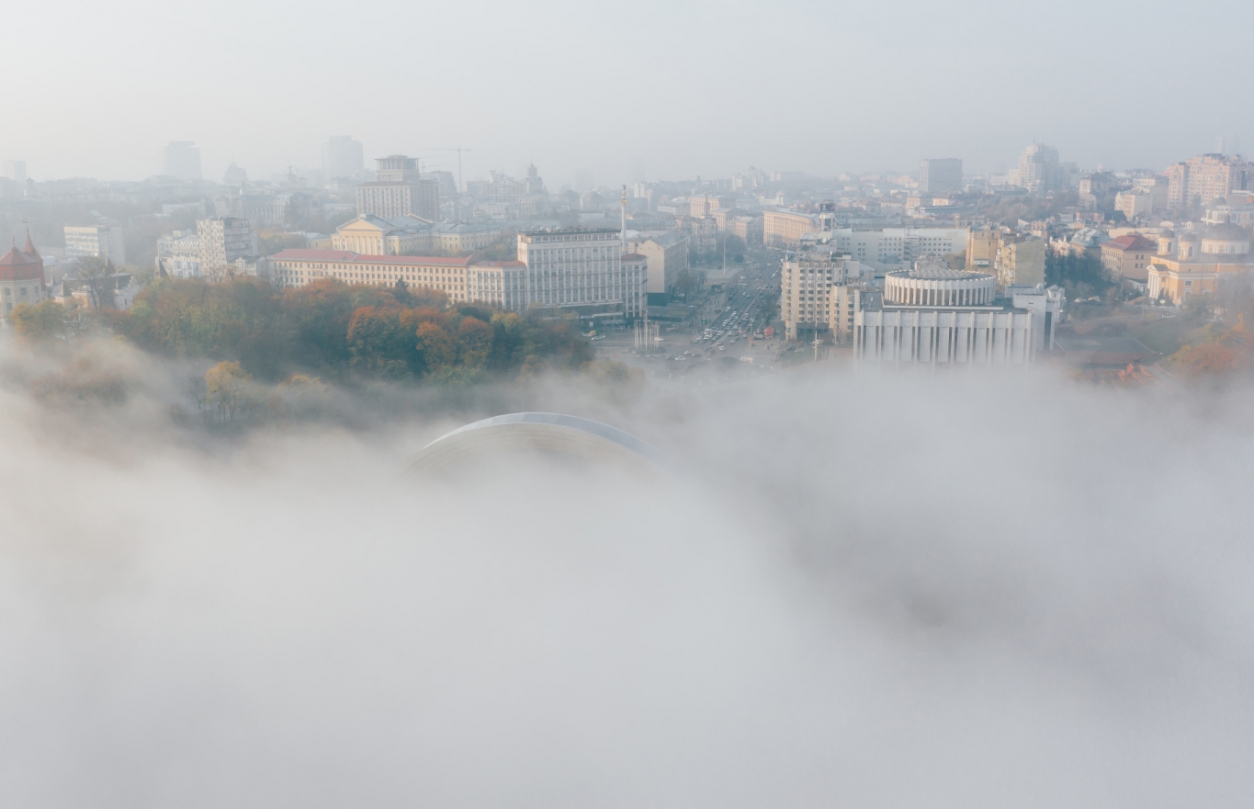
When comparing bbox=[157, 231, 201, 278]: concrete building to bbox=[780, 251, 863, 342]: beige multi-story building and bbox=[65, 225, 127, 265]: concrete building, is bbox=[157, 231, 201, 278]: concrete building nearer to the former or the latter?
bbox=[65, 225, 127, 265]: concrete building

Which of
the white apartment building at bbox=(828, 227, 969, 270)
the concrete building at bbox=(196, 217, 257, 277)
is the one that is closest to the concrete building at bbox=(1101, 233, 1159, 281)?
the white apartment building at bbox=(828, 227, 969, 270)

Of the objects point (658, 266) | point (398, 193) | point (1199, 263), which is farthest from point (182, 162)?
point (1199, 263)

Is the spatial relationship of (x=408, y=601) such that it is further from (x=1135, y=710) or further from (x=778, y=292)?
(x=778, y=292)

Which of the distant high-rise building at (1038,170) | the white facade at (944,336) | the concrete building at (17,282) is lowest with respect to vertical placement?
the white facade at (944,336)

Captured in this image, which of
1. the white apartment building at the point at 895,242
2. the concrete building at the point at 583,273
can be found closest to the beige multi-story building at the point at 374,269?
the concrete building at the point at 583,273

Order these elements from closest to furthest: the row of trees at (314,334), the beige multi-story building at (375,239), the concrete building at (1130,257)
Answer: the row of trees at (314,334), the concrete building at (1130,257), the beige multi-story building at (375,239)

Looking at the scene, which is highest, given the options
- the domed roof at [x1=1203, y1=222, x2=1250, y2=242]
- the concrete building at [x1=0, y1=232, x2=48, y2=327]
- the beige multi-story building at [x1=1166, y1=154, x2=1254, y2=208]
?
the beige multi-story building at [x1=1166, y1=154, x2=1254, y2=208]

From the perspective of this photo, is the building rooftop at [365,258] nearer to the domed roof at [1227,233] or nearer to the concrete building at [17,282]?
the concrete building at [17,282]
